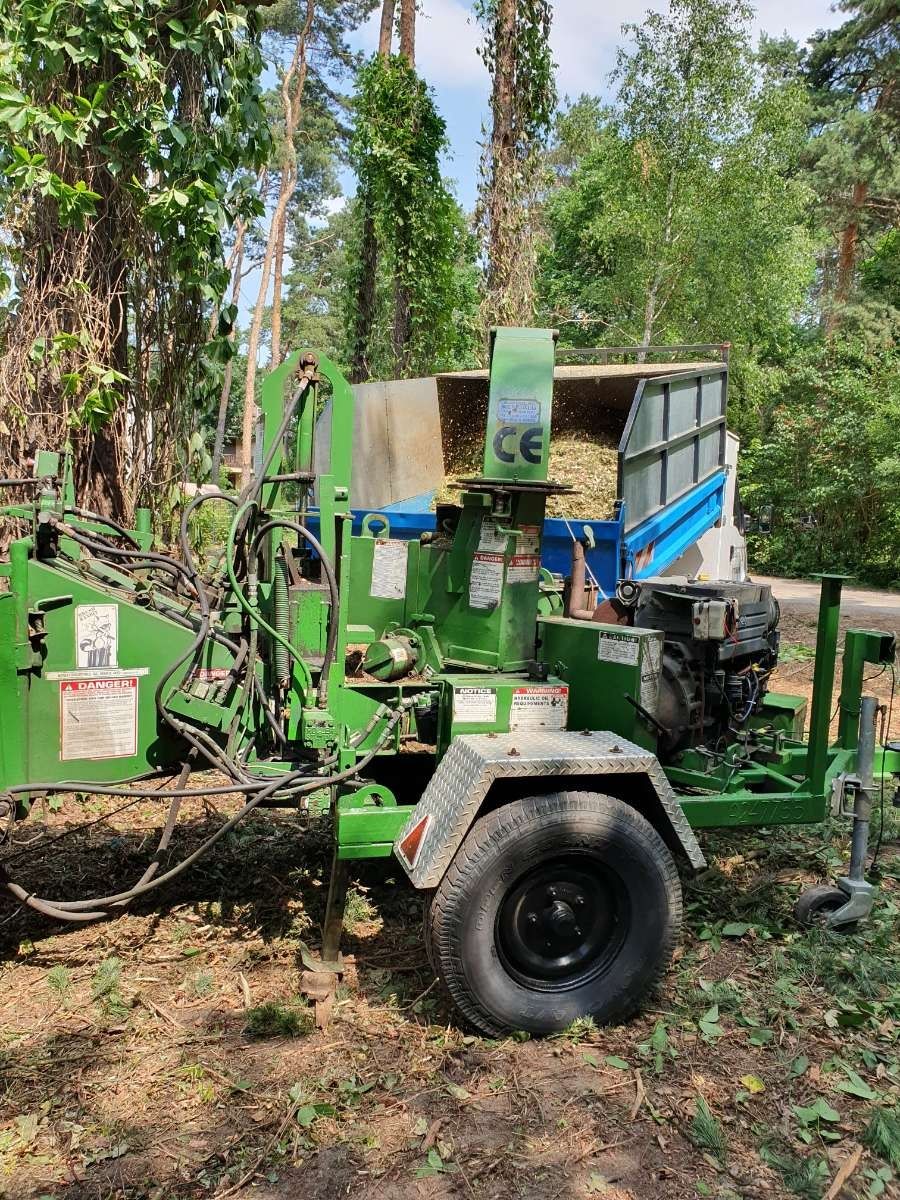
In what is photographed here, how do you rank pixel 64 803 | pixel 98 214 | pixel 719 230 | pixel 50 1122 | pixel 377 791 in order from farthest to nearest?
pixel 719 230
pixel 64 803
pixel 98 214
pixel 377 791
pixel 50 1122

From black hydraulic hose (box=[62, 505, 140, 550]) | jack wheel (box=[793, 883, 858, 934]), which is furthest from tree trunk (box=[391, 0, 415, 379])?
jack wheel (box=[793, 883, 858, 934])

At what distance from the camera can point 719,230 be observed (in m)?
18.9

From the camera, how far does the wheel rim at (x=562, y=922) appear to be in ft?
10.1

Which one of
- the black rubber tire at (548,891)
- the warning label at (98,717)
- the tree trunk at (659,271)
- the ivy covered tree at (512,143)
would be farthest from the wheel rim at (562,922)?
the tree trunk at (659,271)

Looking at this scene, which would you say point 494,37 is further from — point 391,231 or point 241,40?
point 241,40

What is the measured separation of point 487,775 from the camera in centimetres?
296

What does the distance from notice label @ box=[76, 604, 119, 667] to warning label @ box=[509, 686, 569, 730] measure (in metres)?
1.44

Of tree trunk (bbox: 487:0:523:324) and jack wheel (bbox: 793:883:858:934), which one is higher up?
tree trunk (bbox: 487:0:523:324)

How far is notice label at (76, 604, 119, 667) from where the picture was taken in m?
3.03

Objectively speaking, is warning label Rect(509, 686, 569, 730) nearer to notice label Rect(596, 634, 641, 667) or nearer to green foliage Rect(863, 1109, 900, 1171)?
notice label Rect(596, 634, 641, 667)

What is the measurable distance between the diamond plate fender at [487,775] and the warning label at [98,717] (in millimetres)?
1028

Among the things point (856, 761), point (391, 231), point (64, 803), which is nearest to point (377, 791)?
point (856, 761)

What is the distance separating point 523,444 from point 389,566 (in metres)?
0.75

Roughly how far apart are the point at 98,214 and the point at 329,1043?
3.88m
